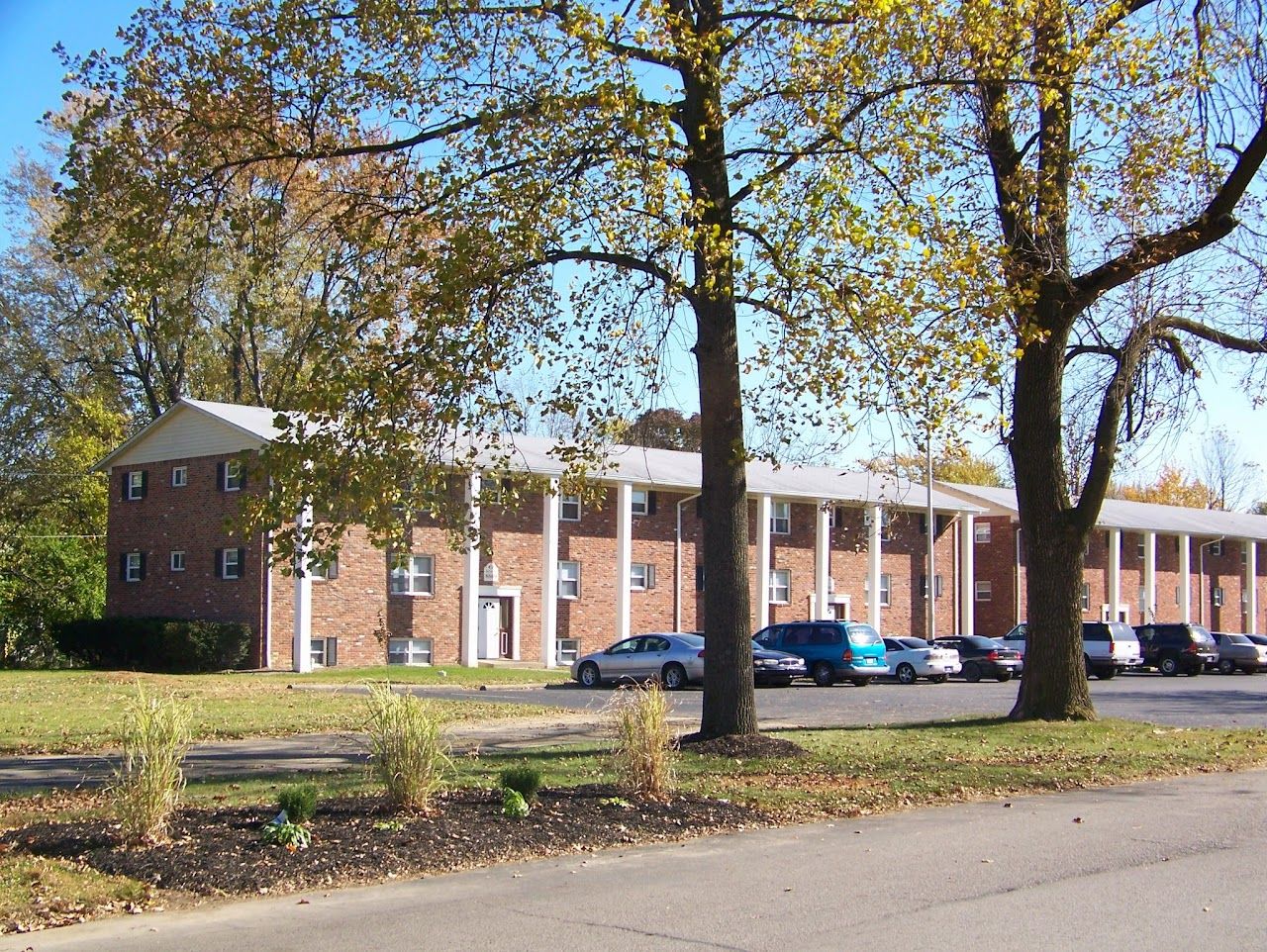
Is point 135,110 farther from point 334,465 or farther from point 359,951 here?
point 359,951

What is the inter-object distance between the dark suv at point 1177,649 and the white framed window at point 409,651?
901 inches

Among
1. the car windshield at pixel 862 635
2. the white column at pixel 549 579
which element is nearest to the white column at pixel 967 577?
the car windshield at pixel 862 635

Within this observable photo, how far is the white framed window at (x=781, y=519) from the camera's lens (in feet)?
158

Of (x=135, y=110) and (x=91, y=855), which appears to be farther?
(x=135, y=110)

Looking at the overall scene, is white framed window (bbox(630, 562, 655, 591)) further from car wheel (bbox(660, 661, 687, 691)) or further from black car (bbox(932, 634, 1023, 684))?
car wheel (bbox(660, 661, 687, 691))

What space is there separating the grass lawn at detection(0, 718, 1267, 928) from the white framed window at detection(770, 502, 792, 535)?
2841 cm

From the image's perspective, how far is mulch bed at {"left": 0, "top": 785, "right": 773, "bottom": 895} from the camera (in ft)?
28.8

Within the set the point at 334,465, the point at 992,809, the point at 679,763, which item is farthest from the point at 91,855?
the point at 992,809

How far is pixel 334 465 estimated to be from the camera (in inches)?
538

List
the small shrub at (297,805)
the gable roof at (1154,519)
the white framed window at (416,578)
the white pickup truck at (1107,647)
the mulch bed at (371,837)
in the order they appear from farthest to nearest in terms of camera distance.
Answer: the gable roof at (1154,519) → the white pickup truck at (1107,647) → the white framed window at (416,578) → the small shrub at (297,805) → the mulch bed at (371,837)

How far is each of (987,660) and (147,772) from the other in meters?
35.2

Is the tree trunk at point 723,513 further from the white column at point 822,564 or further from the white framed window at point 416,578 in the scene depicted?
the white column at point 822,564

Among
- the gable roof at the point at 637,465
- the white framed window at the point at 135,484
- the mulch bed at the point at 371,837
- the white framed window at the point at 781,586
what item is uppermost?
the gable roof at the point at 637,465

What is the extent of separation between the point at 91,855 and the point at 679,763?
20.7 feet
